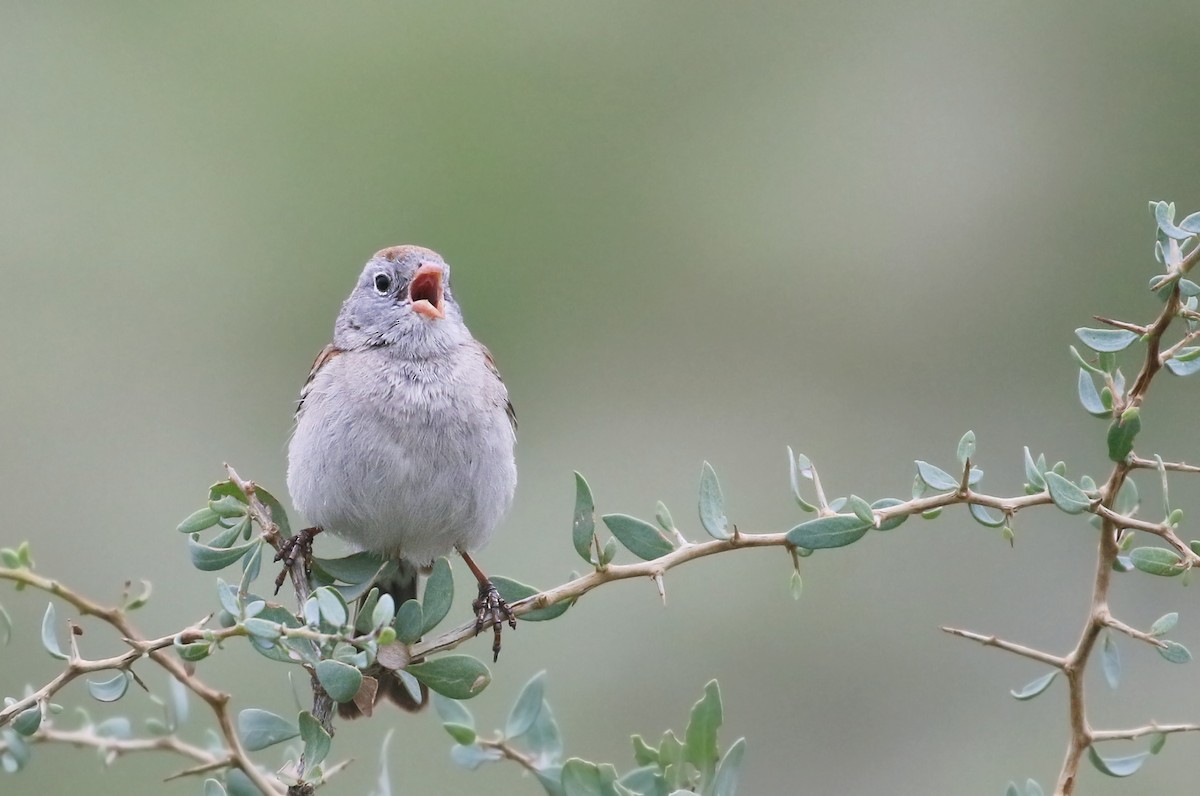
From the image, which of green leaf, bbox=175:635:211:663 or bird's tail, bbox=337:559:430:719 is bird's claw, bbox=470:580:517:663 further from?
green leaf, bbox=175:635:211:663

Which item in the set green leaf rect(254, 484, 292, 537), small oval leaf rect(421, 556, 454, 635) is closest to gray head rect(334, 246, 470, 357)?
green leaf rect(254, 484, 292, 537)

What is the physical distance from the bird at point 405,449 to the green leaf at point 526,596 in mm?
809

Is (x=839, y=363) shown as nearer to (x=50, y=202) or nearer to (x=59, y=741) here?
(x=50, y=202)

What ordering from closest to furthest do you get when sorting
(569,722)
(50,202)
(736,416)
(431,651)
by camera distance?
(431,651) < (569,722) < (736,416) < (50,202)

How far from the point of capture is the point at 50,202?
28.1 ft

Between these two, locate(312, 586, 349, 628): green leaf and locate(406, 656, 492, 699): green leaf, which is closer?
locate(312, 586, 349, 628): green leaf

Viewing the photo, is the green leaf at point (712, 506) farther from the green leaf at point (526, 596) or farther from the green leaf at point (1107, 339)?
the green leaf at point (1107, 339)

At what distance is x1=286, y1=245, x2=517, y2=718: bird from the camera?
339 cm

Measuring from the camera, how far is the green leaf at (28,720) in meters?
2.09

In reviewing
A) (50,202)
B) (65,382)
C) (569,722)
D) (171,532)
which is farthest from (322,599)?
(50,202)

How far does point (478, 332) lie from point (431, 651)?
590 cm

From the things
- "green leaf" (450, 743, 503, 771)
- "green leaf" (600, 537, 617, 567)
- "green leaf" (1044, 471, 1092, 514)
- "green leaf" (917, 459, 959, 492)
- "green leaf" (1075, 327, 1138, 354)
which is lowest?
"green leaf" (450, 743, 503, 771)

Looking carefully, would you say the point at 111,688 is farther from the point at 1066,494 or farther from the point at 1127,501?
the point at 1127,501

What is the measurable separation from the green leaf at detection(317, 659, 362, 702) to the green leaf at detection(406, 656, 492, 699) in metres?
0.21
